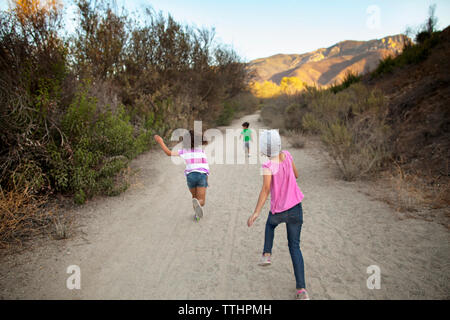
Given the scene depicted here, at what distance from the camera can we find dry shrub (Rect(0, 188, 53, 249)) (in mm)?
3527

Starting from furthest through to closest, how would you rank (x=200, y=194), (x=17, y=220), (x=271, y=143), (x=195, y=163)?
(x=200, y=194)
(x=195, y=163)
(x=17, y=220)
(x=271, y=143)

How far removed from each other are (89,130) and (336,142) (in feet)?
18.9

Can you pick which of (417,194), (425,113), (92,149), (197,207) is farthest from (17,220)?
(425,113)

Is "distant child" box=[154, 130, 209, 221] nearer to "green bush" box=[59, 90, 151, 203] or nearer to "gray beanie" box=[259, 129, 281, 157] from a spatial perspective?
"green bush" box=[59, 90, 151, 203]

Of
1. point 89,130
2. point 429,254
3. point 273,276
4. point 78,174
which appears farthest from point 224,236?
point 89,130

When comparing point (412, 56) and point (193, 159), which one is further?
point (412, 56)

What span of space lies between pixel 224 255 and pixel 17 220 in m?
2.95

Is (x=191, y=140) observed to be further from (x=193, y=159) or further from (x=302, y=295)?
(x=302, y=295)

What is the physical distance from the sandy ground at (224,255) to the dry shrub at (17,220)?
0.40 metres

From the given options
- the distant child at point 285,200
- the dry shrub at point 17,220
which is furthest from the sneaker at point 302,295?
the dry shrub at point 17,220

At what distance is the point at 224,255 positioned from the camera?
347cm

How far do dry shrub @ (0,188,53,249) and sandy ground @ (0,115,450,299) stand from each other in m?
0.40
